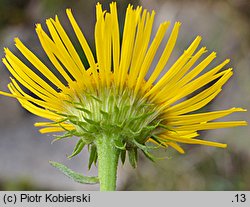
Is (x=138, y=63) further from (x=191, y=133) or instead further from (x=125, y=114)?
(x=191, y=133)

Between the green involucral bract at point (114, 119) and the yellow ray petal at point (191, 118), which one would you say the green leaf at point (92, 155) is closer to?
the green involucral bract at point (114, 119)

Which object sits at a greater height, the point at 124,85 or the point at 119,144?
the point at 124,85

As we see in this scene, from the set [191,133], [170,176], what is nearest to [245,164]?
[170,176]

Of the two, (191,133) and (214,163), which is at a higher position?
(214,163)

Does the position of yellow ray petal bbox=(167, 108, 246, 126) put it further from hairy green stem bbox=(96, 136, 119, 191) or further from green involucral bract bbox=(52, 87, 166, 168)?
hairy green stem bbox=(96, 136, 119, 191)

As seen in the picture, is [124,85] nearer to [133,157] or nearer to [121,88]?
[121,88]

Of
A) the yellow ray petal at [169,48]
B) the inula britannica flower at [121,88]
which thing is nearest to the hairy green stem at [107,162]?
the inula britannica flower at [121,88]

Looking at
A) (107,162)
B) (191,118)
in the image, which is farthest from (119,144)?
(191,118)
